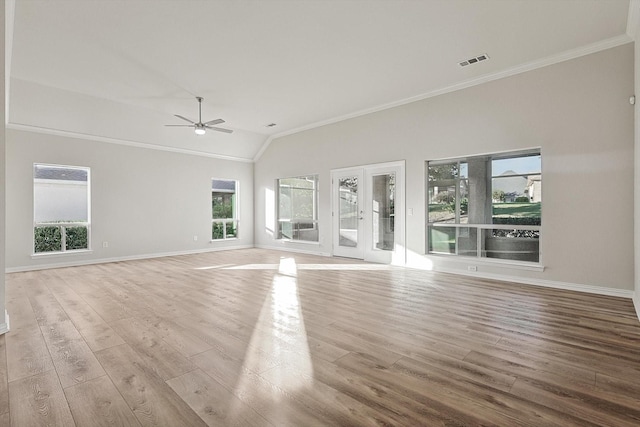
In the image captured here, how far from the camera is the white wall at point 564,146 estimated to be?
4094 mm

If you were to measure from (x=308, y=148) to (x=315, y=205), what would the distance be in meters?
1.51

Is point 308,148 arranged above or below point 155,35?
below

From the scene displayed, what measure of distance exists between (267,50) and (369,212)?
393 cm

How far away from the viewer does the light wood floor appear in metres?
1.76

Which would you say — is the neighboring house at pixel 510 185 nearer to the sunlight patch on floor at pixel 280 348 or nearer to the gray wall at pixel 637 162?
the gray wall at pixel 637 162

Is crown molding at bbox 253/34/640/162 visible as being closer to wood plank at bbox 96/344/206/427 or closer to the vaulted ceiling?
the vaulted ceiling

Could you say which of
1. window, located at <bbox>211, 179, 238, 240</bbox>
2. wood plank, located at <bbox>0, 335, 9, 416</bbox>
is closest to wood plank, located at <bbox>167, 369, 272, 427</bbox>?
wood plank, located at <bbox>0, 335, 9, 416</bbox>

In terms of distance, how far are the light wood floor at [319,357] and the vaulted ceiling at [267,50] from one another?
3.31 meters

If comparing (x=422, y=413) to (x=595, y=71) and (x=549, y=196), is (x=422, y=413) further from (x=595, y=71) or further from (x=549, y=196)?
(x=595, y=71)

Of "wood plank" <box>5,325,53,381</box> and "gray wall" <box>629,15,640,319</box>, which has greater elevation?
"gray wall" <box>629,15,640,319</box>

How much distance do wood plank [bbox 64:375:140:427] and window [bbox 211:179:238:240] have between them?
730 cm

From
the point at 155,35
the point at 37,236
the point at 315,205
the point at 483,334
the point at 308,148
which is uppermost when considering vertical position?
the point at 155,35

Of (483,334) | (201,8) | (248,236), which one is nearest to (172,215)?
(248,236)

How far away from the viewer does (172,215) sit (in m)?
8.19
